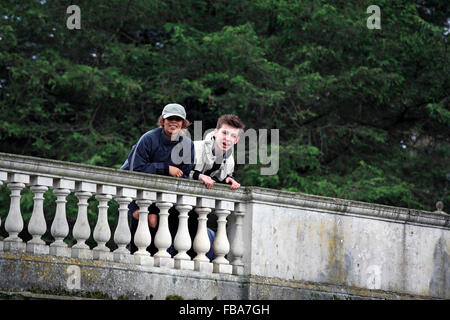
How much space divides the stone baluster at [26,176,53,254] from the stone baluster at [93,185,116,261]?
44cm

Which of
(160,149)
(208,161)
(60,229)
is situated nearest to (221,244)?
(208,161)

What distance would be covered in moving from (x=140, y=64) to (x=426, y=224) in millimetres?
8583

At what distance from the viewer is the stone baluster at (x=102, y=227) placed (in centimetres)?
780

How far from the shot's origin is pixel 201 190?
832 centimetres

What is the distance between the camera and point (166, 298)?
8016mm

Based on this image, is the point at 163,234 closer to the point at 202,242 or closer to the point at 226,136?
the point at 202,242

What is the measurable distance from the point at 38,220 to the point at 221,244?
175 cm

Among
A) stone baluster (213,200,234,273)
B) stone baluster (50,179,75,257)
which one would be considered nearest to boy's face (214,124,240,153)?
stone baluster (213,200,234,273)

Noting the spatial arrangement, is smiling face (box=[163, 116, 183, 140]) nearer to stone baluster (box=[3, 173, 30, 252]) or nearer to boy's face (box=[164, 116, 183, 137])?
boy's face (box=[164, 116, 183, 137])

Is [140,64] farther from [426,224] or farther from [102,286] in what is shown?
[102,286]

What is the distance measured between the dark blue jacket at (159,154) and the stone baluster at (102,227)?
438mm

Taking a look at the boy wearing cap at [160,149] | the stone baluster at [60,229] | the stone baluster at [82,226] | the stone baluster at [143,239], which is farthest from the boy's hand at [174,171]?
the stone baluster at [60,229]

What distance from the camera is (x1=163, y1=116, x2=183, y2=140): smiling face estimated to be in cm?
813

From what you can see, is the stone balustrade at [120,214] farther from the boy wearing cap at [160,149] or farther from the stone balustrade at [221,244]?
the boy wearing cap at [160,149]
